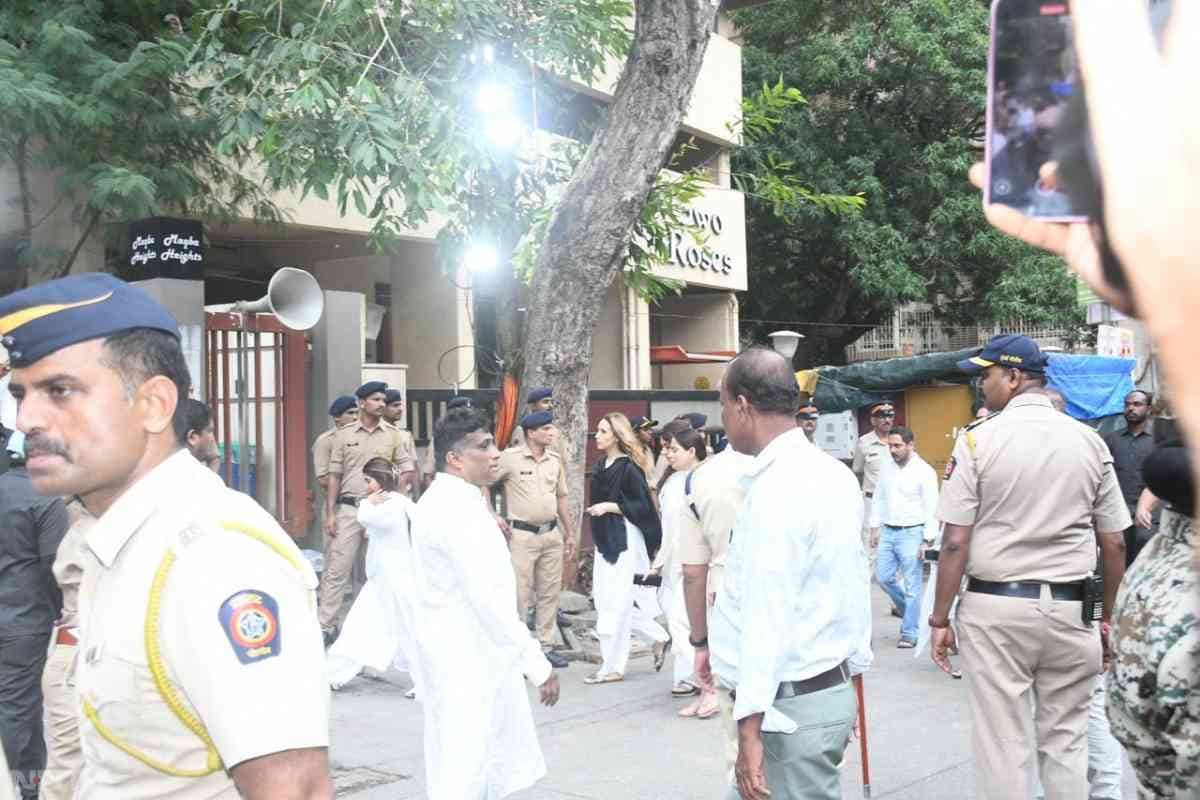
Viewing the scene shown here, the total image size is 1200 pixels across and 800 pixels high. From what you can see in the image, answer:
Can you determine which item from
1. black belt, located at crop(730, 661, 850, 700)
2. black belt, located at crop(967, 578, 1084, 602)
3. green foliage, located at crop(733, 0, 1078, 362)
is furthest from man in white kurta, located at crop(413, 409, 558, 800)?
green foliage, located at crop(733, 0, 1078, 362)

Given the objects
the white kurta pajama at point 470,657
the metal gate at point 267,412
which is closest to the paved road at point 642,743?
the white kurta pajama at point 470,657

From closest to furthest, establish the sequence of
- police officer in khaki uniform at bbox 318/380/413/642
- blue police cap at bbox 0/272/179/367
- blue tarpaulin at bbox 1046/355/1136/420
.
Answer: blue police cap at bbox 0/272/179/367 < police officer in khaki uniform at bbox 318/380/413/642 < blue tarpaulin at bbox 1046/355/1136/420

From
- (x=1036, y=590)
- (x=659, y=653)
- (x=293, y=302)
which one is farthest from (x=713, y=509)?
(x=293, y=302)

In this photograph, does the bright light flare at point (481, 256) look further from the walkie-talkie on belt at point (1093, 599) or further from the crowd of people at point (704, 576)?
the walkie-talkie on belt at point (1093, 599)

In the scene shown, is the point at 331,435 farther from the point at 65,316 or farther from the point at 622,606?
the point at 65,316

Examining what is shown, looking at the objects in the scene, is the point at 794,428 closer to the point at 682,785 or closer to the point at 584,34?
the point at 682,785

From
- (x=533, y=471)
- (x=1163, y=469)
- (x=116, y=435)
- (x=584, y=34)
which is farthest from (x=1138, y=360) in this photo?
(x=116, y=435)

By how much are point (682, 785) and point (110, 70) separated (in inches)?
283

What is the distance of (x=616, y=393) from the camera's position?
54.3ft

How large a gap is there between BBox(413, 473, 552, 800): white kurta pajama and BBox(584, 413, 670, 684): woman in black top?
3547mm

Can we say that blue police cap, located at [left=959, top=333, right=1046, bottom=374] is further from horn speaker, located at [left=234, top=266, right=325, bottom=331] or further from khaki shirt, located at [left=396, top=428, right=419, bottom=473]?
horn speaker, located at [left=234, top=266, right=325, bottom=331]

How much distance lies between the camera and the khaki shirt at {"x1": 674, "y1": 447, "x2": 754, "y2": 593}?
6082 millimetres

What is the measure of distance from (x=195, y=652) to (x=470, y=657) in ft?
10.9

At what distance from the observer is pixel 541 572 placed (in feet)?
30.7
